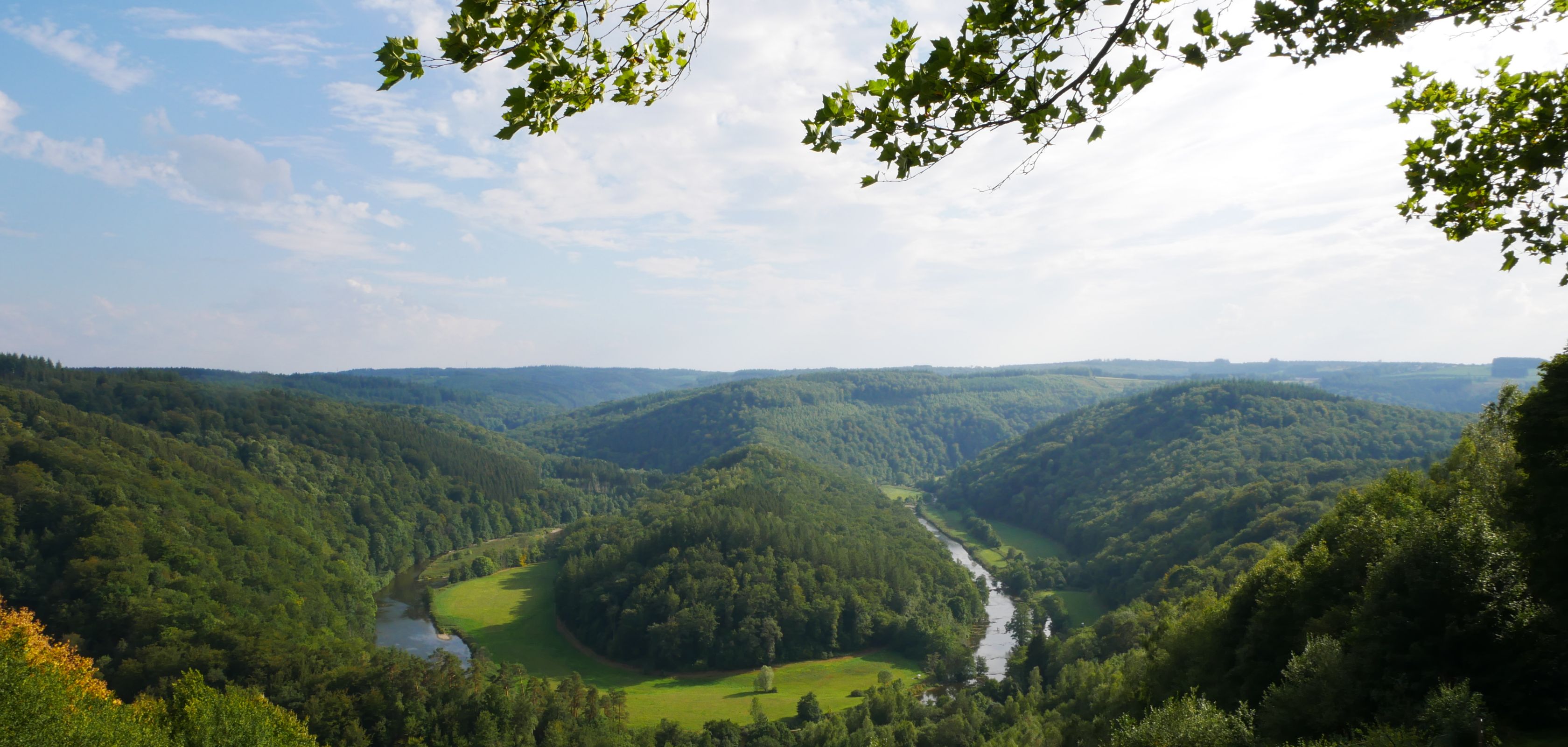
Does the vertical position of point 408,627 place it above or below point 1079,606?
below

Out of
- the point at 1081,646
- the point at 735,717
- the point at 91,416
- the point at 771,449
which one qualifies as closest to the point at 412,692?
the point at 735,717

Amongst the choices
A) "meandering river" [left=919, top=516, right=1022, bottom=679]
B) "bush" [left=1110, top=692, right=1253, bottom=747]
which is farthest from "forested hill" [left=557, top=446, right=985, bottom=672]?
"bush" [left=1110, top=692, right=1253, bottom=747]

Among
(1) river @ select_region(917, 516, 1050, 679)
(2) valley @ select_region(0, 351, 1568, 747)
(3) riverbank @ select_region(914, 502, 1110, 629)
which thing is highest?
(2) valley @ select_region(0, 351, 1568, 747)

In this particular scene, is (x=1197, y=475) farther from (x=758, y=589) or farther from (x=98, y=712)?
(x=98, y=712)

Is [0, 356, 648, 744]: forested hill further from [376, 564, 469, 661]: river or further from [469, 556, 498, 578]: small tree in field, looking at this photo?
[469, 556, 498, 578]: small tree in field

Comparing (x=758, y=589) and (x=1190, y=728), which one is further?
(x=758, y=589)

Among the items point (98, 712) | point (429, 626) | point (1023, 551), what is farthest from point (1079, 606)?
point (98, 712)

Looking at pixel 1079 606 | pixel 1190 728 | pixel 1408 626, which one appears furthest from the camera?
pixel 1079 606
